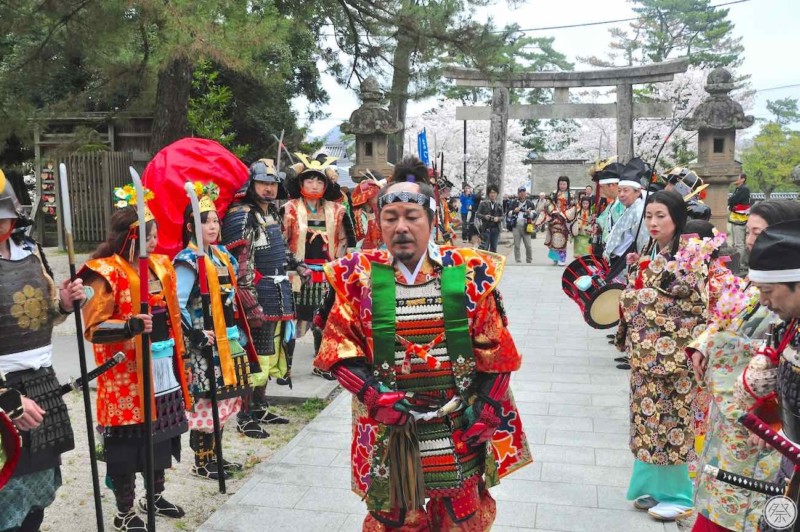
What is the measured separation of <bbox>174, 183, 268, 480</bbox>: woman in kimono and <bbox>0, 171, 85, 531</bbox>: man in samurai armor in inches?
42.7

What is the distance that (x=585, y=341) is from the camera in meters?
8.94

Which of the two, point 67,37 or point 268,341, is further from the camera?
point 67,37

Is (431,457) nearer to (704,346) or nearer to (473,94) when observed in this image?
(704,346)

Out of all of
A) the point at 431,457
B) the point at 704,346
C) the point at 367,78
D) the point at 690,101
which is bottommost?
the point at 431,457

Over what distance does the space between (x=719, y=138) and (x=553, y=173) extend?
100ft

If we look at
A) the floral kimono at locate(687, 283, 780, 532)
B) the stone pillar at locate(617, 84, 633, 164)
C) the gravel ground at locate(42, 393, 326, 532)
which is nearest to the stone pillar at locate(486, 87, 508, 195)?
the stone pillar at locate(617, 84, 633, 164)

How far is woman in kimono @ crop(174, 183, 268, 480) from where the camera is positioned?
4395 mm

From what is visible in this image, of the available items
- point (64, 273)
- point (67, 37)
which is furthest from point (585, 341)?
point (64, 273)

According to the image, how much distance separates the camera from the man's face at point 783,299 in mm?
2354

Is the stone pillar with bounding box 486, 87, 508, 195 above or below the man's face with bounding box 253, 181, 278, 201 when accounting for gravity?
above

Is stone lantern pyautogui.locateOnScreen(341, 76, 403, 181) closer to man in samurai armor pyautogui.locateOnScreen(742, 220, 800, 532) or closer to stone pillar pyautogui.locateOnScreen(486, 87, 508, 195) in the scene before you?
stone pillar pyautogui.locateOnScreen(486, 87, 508, 195)

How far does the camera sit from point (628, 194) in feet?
23.5

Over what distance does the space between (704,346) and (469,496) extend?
1.15m

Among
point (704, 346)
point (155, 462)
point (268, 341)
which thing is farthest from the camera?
point (268, 341)
